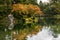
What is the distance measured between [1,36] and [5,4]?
6.98ft

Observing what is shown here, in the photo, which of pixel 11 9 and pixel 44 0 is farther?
pixel 44 0

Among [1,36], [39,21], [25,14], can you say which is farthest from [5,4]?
[1,36]

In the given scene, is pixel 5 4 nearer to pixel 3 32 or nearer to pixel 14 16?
pixel 14 16

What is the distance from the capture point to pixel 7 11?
7.88m

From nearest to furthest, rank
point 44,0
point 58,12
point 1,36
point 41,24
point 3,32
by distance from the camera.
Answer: point 1,36
point 3,32
point 41,24
point 58,12
point 44,0

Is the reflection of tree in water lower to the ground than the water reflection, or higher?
higher

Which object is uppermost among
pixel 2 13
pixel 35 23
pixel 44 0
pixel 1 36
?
pixel 44 0

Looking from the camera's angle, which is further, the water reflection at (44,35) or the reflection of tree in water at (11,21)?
the reflection of tree in water at (11,21)

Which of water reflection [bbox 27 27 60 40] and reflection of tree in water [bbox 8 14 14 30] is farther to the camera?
reflection of tree in water [bbox 8 14 14 30]

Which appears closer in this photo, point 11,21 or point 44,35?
point 44,35

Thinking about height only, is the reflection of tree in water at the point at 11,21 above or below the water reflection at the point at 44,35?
above

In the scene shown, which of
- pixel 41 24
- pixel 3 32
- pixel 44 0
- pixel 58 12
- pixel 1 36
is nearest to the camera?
pixel 1 36

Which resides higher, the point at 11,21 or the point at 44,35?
the point at 11,21

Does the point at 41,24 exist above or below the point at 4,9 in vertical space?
below
